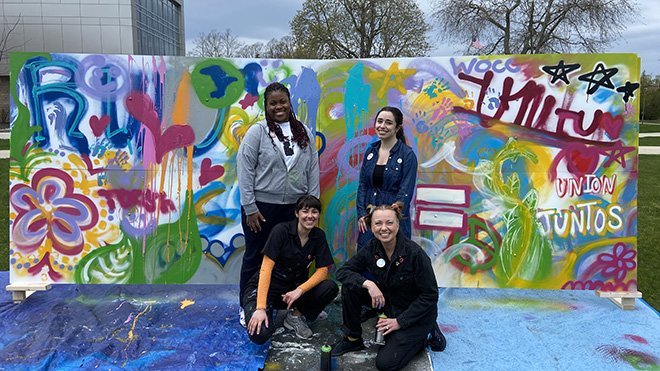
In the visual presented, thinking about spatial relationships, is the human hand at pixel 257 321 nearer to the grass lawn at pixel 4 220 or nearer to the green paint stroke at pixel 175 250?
the green paint stroke at pixel 175 250

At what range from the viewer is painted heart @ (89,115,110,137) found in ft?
11.8

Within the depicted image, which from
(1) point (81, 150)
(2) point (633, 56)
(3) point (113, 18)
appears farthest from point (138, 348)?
(3) point (113, 18)

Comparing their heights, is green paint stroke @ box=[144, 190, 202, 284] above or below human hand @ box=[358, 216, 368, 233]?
below

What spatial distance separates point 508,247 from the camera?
12.0ft

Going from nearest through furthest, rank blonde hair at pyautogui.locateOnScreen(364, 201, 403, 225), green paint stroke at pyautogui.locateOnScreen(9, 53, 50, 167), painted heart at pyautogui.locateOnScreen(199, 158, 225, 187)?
blonde hair at pyautogui.locateOnScreen(364, 201, 403, 225), green paint stroke at pyautogui.locateOnScreen(9, 53, 50, 167), painted heart at pyautogui.locateOnScreen(199, 158, 225, 187)

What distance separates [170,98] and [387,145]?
1688 millimetres

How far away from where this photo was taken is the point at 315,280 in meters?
3.12

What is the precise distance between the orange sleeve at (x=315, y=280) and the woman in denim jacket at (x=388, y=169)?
1.24 feet

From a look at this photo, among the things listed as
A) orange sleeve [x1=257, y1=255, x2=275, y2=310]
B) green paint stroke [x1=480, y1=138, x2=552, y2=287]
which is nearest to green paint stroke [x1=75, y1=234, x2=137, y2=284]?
orange sleeve [x1=257, y1=255, x2=275, y2=310]

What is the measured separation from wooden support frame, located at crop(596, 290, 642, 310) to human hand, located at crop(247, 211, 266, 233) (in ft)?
8.63

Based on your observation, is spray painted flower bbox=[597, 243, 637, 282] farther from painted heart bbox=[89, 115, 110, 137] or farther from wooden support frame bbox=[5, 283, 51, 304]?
wooden support frame bbox=[5, 283, 51, 304]

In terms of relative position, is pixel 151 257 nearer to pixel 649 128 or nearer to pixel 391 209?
pixel 391 209

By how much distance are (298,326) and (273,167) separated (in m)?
1.07

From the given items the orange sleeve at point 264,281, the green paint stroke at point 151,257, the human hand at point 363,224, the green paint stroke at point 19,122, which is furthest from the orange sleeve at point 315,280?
the green paint stroke at point 19,122
